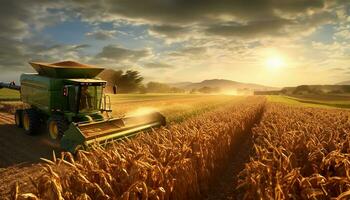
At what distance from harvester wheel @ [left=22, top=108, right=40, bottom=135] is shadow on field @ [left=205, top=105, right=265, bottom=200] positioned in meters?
8.85

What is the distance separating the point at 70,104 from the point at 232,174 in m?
7.24

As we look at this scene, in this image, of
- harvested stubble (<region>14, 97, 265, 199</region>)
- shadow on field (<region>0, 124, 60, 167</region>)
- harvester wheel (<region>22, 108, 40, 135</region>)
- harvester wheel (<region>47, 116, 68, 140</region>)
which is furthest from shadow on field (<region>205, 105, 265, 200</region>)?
harvester wheel (<region>22, 108, 40, 135</region>)

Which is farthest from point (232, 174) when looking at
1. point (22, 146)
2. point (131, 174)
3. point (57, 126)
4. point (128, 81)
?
point (128, 81)

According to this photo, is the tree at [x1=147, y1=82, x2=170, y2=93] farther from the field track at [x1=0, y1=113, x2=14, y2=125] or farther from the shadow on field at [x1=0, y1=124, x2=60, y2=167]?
the shadow on field at [x1=0, y1=124, x2=60, y2=167]

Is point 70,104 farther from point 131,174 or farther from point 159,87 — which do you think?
point 159,87

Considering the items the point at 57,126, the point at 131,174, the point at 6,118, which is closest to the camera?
the point at 131,174

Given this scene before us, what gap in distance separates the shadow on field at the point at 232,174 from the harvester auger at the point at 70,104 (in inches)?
140

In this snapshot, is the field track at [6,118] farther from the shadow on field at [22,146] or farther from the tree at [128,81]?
the tree at [128,81]

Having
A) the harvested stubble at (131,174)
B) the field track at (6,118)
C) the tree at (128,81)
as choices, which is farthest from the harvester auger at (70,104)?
the tree at (128,81)

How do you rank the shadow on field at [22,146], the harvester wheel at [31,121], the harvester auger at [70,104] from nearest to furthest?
the shadow on field at [22,146]
the harvester auger at [70,104]
the harvester wheel at [31,121]

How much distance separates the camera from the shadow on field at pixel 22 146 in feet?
34.5

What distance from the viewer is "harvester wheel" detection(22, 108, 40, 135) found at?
1408cm

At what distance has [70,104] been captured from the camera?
507 inches

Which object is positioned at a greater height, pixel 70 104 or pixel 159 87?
pixel 159 87
